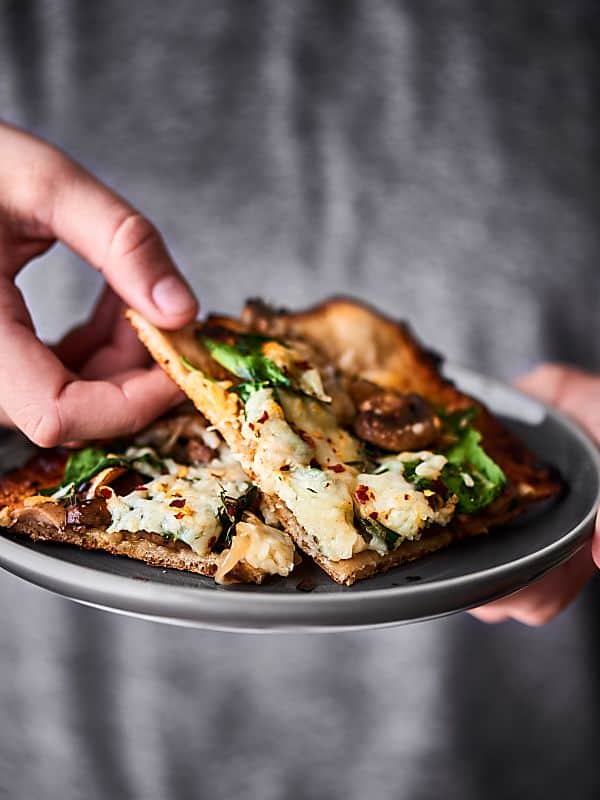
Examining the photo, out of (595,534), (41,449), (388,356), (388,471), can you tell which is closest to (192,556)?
(388,471)

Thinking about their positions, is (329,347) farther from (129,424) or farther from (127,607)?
(127,607)

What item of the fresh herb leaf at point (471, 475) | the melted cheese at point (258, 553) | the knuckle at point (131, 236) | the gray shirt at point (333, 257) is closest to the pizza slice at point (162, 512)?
the melted cheese at point (258, 553)

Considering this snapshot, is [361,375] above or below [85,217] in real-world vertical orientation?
below

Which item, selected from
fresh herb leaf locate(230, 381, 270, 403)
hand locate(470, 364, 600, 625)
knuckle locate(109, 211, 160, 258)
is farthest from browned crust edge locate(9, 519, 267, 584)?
hand locate(470, 364, 600, 625)

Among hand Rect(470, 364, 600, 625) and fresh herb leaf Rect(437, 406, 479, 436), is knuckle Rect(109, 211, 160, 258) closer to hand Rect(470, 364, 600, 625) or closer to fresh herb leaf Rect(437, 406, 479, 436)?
fresh herb leaf Rect(437, 406, 479, 436)

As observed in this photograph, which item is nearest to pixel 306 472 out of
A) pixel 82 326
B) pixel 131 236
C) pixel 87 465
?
pixel 87 465

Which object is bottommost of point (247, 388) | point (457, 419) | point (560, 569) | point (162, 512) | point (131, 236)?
point (560, 569)

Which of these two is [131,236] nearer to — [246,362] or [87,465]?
[246,362]
